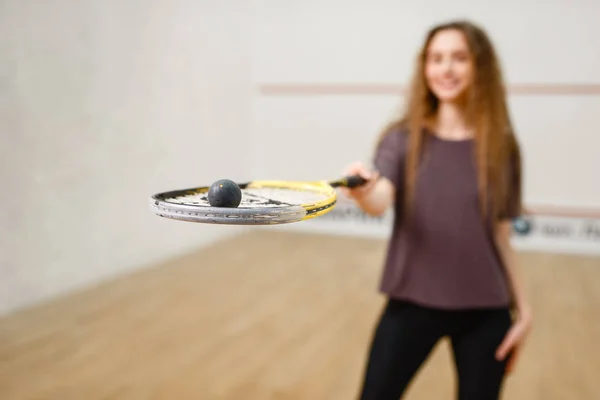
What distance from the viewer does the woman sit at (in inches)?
47.2

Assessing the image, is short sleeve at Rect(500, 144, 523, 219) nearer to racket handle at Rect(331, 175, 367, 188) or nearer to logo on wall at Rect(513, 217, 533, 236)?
racket handle at Rect(331, 175, 367, 188)

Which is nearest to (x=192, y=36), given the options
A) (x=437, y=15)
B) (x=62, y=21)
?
(x=62, y=21)

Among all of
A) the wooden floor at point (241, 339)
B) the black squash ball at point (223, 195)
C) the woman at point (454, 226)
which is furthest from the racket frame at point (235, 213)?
the wooden floor at point (241, 339)

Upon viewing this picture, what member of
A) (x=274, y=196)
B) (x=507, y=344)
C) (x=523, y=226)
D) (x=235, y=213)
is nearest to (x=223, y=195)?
(x=235, y=213)

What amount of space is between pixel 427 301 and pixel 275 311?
1739 mm

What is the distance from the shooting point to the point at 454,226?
124 centimetres

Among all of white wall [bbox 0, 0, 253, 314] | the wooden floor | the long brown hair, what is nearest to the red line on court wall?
white wall [bbox 0, 0, 253, 314]

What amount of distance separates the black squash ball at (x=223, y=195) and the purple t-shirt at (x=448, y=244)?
656 millimetres

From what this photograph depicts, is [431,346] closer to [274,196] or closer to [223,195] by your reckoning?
[274,196]

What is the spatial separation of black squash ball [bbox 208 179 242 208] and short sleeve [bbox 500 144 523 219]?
79cm

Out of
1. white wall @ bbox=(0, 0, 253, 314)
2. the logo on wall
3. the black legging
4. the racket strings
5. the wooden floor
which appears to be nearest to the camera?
the racket strings

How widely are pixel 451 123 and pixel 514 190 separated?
217mm

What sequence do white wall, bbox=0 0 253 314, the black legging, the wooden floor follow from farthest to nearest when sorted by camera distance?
white wall, bbox=0 0 253 314 < the wooden floor < the black legging

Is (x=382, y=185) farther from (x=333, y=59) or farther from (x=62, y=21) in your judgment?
(x=333, y=59)
